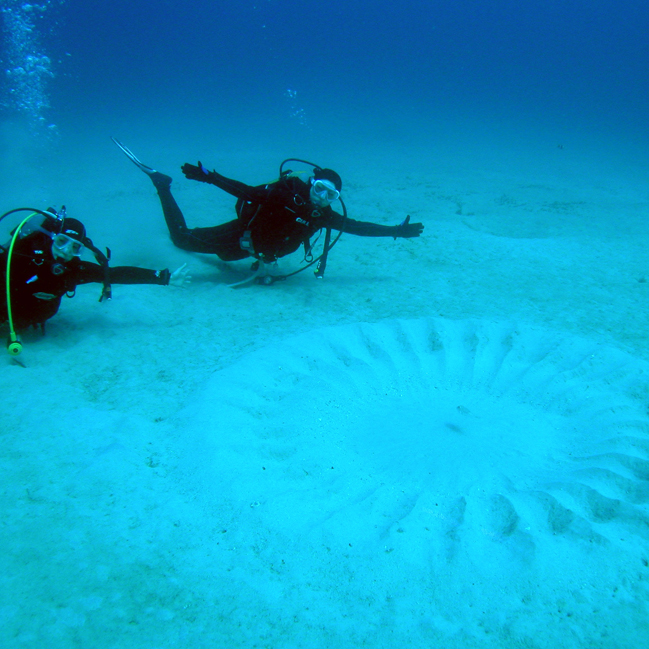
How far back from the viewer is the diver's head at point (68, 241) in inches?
138

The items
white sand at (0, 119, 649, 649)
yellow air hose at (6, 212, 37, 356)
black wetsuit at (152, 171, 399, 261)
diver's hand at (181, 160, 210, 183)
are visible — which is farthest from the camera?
black wetsuit at (152, 171, 399, 261)

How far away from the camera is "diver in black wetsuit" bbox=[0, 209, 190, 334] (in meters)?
3.54

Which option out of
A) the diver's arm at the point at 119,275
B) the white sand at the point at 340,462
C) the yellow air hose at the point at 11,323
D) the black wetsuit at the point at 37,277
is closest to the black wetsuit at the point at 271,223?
the white sand at the point at 340,462

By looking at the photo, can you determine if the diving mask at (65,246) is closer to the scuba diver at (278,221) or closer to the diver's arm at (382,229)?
the scuba diver at (278,221)

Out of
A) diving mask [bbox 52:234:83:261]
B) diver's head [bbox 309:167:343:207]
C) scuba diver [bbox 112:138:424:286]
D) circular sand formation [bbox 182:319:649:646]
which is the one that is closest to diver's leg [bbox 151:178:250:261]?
scuba diver [bbox 112:138:424:286]

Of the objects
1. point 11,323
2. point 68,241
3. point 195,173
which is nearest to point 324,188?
point 195,173

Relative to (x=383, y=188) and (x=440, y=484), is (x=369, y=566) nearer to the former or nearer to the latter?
(x=440, y=484)

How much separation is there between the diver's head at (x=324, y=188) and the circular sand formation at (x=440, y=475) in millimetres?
1721

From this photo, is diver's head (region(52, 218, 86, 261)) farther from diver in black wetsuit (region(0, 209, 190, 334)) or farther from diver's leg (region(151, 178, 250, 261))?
diver's leg (region(151, 178, 250, 261))

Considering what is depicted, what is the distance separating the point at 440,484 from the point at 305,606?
3.71 ft

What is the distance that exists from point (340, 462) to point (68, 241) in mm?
2991

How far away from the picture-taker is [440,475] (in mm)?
2652

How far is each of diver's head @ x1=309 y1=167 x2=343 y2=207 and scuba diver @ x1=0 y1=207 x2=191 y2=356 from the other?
2425mm

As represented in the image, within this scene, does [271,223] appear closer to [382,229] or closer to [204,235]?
[204,235]
